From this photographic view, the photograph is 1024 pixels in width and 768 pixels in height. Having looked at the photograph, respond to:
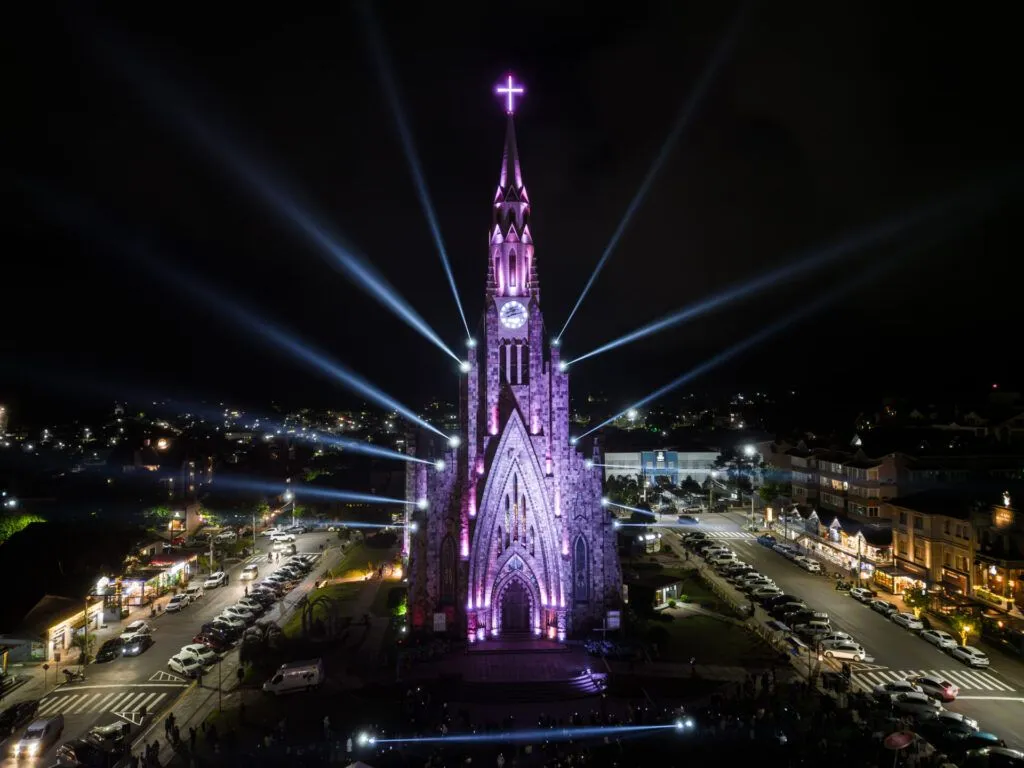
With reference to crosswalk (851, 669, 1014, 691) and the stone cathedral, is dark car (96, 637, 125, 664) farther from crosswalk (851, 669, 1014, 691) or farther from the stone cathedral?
crosswalk (851, 669, 1014, 691)

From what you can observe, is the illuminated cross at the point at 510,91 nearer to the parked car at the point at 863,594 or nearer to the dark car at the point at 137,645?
the dark car at the point at 137,645

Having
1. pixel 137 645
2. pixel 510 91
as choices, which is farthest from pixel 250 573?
pixel 510 91

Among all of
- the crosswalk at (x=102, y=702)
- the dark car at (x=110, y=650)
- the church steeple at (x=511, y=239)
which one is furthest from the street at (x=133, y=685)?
the church steeple at (x=511, y=239)

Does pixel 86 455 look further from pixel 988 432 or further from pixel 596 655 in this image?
pixel 988 432

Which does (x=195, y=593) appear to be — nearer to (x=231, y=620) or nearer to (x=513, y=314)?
(x=231, y=620)

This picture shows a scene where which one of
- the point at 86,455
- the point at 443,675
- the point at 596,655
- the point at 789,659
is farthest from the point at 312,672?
the point at 86,455

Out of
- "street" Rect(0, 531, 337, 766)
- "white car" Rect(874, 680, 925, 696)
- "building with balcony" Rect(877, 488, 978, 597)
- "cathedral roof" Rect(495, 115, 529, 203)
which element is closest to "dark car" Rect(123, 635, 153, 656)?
"street" Rect(0, 531, 337, 766)

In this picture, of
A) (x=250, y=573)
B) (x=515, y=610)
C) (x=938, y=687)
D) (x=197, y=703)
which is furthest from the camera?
(x=250, y=573)
